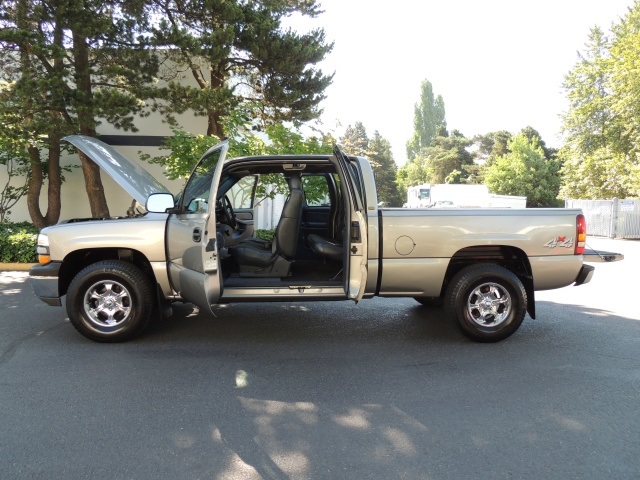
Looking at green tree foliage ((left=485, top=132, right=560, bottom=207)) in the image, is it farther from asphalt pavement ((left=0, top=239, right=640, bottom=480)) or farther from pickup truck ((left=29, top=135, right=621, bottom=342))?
pickup truck ((left=29, top=135, right=621, bottom=342))

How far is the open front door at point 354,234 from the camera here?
4844 millimetres

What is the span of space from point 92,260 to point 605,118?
33671mm

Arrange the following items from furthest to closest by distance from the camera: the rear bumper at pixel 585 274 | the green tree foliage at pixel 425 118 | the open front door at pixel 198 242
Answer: the green tree foliage at pixel 425 118 < the rear bumper at pixel 585 274 < the open front door at pixel 198 242

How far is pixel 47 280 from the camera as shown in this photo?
5.09 meters

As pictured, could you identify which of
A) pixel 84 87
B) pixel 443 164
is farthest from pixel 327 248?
pixel 443 164

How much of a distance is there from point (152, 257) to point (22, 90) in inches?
303

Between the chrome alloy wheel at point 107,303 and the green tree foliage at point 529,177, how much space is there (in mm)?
46356

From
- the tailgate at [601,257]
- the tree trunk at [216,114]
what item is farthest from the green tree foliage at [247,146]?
the tailgate at [601,257]

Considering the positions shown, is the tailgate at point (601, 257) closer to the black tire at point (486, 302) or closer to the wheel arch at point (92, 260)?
the black tire at point (486, 302)

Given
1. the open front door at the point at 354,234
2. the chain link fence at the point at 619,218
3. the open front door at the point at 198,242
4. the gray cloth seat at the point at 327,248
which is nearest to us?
the open front door at the point at 198,242

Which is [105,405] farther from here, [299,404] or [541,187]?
[541,187]

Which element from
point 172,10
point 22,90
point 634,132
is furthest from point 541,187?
point 22,90

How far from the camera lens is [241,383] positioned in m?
4.11

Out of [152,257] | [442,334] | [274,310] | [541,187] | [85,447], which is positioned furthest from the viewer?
[541,187]
